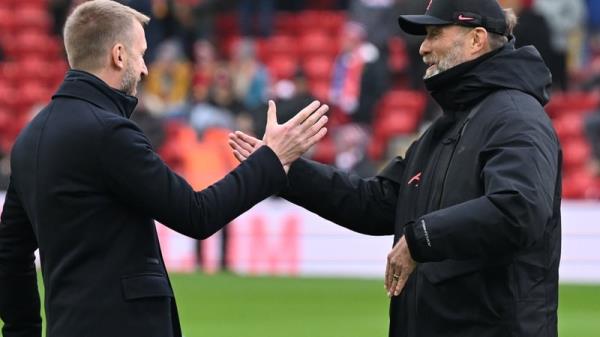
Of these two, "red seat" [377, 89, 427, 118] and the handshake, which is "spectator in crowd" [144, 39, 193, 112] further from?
the handshake

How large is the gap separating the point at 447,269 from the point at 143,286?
1.17 meters

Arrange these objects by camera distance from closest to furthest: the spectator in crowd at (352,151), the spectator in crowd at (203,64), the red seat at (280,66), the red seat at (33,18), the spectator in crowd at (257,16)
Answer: the spectator in crowd at (352,151)
the spectator in crowd at (203,64)
the red seat at (280,66)
the spectator in crowd at (257,16)
the red seat at (33,18)

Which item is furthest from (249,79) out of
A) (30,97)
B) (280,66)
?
(30,97)

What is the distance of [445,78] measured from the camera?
541 centimetres

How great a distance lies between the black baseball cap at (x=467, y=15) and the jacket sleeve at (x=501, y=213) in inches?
22.8

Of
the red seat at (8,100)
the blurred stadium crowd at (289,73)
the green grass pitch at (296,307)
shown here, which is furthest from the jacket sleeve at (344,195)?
the red seat at (8,100)

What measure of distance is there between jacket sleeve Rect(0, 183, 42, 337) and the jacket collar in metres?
0.46

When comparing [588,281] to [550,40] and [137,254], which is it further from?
[137,254]

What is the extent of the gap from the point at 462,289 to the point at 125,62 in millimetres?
1518

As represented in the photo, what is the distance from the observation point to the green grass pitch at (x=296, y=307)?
37.8 feet

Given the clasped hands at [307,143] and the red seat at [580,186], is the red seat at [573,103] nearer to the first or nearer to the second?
the red seat at [580,186]

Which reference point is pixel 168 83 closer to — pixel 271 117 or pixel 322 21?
pixel 322 21

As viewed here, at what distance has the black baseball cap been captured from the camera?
5.45m

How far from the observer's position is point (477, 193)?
A: 5.15 metres
